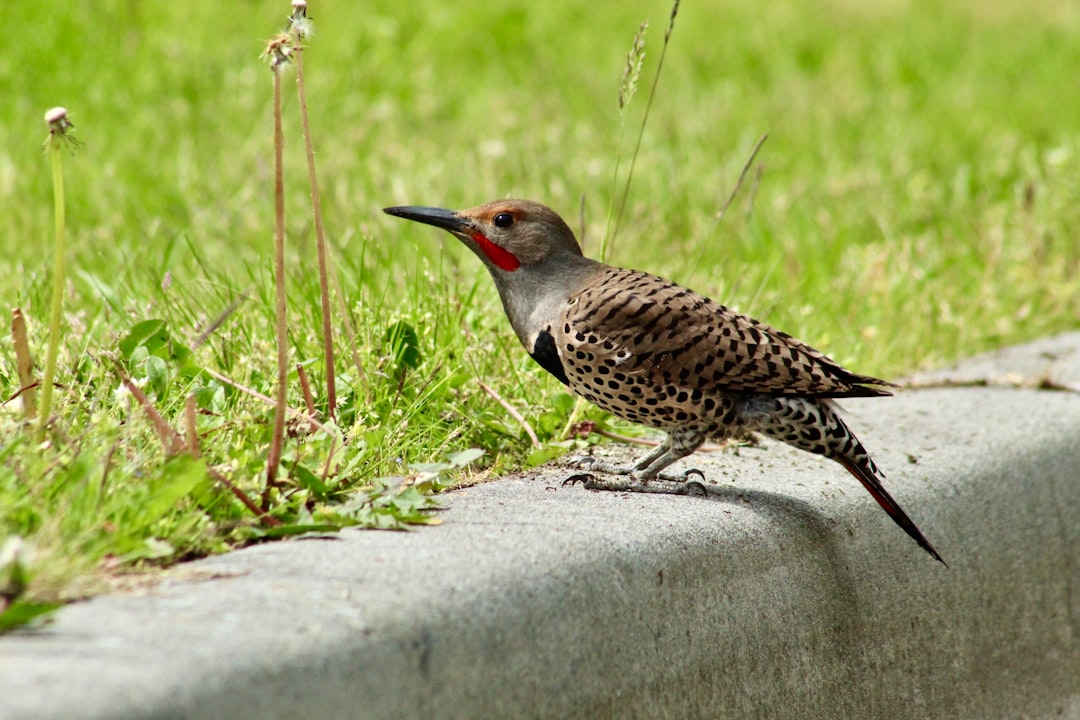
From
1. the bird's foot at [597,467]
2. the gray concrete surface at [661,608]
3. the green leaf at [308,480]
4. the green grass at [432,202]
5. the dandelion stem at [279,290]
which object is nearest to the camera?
the gray concrete surface at [661,608]

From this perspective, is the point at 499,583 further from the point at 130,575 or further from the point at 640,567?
the point at 130,575

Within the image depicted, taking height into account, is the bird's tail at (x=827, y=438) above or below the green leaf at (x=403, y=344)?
below

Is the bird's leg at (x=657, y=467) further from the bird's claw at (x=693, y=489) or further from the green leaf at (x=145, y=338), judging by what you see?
the green leaf at (x=145, y=338)

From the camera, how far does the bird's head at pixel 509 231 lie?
387cm

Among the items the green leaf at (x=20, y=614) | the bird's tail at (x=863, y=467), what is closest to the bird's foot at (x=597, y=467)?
the bird's tail at (x=863, y=467)

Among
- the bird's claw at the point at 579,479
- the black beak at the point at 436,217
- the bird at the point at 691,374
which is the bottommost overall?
the bird's claw at the point at 579,479

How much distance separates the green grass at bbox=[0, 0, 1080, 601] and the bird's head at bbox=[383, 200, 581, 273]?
32 cm

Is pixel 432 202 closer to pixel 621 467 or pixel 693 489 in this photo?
pixel 621 467

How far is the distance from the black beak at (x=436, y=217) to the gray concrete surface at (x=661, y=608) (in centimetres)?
77

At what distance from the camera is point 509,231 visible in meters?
3.90

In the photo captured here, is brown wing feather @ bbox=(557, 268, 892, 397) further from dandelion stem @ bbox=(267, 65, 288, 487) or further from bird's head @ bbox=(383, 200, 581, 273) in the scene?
dandelion stem @ bbox=(267, 65, 288, 487)

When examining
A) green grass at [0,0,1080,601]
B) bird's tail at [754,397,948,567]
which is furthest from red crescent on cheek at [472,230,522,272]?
bird's tail at [754,397,948,567]

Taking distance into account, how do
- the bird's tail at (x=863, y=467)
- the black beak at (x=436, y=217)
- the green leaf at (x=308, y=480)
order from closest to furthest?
the green leaf at (x=308, y=480)
the bird's tail at (x=863, y=467)
the black beak at (x=436, y=217)

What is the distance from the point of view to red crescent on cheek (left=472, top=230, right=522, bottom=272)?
387 centimetres
